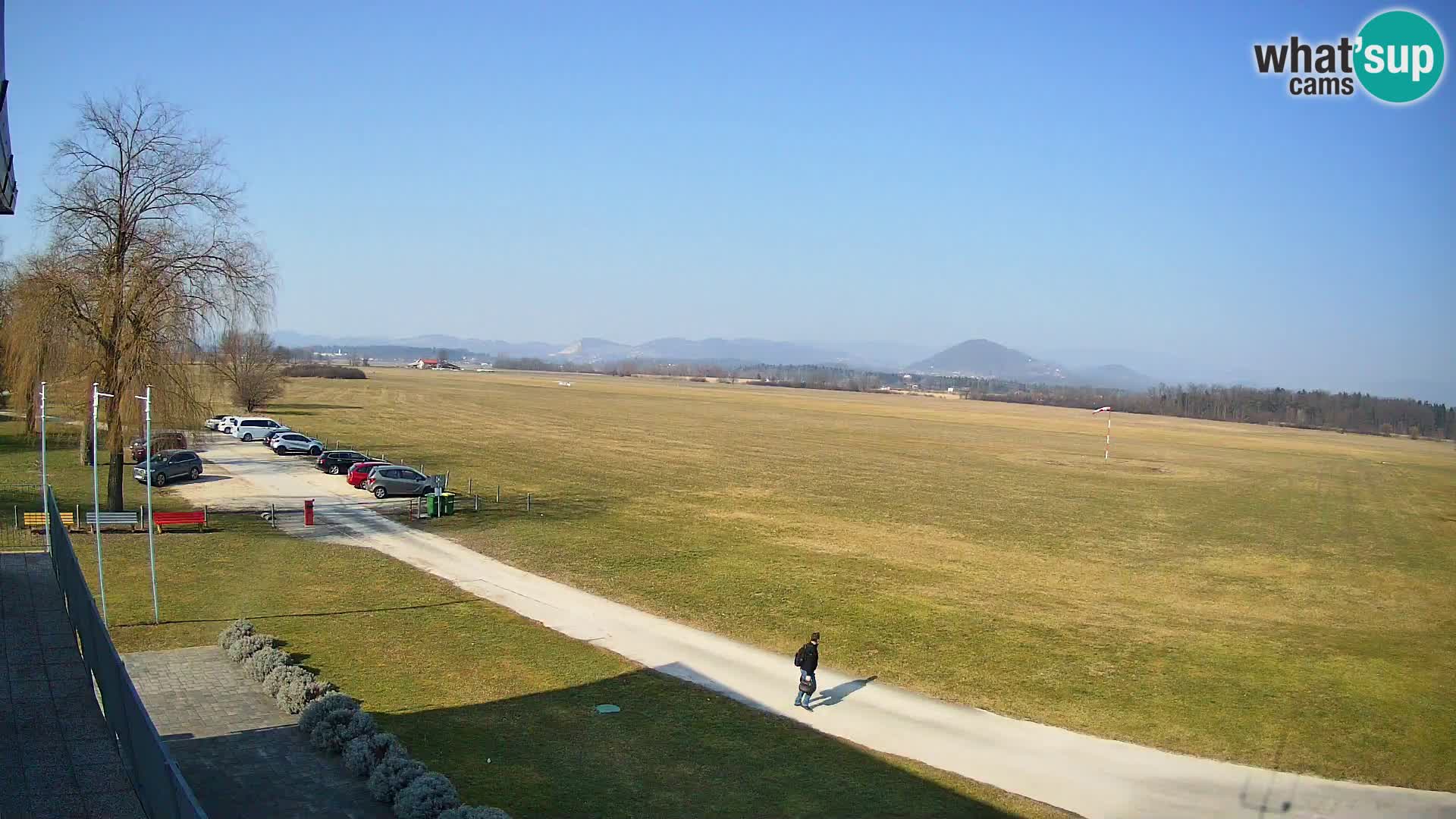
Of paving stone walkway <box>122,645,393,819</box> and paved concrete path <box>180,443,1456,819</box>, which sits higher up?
paving stone walkway <box>122,645,393,819</box>

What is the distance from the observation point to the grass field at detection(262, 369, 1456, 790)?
19047mm

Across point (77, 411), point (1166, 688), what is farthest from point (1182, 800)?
point (77, 411)

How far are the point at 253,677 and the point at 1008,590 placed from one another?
785 inches

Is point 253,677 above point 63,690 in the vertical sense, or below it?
below

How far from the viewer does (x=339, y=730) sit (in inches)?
553

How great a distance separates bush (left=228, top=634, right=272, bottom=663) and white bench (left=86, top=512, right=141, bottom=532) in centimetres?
1453

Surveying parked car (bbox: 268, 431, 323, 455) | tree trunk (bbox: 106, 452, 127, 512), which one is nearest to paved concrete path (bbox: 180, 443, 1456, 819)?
tree trunk (bbox: 106, 452, 127, 512)

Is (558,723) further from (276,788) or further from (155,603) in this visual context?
→ (155,603)

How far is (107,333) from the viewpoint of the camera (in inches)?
1210

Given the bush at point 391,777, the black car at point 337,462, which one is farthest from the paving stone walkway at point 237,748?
the black car at point 337,462

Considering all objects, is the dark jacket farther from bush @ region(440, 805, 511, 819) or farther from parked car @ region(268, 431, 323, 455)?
parked car @ region(268, 431, 323, 455)

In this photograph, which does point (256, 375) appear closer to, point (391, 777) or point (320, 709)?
point (320, 709)

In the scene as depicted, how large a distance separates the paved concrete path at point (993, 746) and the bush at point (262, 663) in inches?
245

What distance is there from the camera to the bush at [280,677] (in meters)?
16.2
